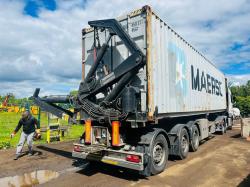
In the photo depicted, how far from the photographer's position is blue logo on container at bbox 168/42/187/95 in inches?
285

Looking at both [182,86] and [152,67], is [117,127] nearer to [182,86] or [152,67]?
[152,67]

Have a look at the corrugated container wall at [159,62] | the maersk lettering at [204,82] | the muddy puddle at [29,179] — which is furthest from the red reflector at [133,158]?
the maersk lettering at [204,82]

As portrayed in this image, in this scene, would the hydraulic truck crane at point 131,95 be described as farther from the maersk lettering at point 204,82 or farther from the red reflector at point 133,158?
the maersk lettering at point 204,82

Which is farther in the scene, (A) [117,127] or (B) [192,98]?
(B) [192,98]

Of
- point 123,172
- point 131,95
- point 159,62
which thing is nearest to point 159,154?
point 123,172

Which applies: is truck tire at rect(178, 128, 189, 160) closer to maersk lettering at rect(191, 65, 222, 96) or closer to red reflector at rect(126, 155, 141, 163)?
maersk lettering at rect(191, 65, 222, 96)

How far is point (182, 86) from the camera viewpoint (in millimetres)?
7734

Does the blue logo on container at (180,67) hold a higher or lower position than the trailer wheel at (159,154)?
A: higher

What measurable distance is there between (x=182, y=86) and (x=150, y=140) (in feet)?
9.59

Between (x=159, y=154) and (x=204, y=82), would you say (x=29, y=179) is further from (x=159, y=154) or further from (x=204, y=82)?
(x=204, y=82)

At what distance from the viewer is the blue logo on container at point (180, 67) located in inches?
285

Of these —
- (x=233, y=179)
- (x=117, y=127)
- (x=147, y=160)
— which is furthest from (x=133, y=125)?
(x=233, y=179)

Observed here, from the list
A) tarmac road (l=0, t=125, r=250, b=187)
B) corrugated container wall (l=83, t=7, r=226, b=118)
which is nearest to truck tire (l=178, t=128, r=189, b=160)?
tarmac road (l=0, t=125, r=250, b=187)

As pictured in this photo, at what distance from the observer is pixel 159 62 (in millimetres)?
6211
